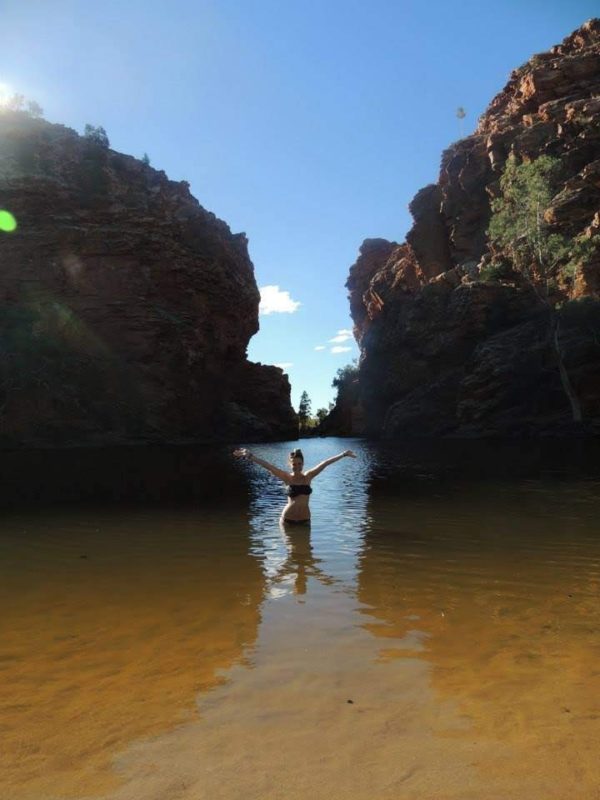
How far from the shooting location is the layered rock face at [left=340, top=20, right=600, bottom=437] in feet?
169

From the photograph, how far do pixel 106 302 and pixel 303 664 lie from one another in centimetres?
6573

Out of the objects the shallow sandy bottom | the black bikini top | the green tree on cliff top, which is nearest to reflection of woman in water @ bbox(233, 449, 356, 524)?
the black bikini top

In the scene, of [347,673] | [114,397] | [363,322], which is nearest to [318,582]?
[347,673]

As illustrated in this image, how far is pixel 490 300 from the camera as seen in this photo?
207ft

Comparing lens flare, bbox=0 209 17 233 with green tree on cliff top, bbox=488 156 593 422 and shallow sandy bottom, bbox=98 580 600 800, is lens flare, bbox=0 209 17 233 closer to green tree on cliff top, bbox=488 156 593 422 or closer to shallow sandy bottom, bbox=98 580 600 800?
green tree on cliff top, bbox=488 156 593 422

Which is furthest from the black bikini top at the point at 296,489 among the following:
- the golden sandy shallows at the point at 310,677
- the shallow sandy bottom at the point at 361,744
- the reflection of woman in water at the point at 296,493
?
the shallow sandy bottom at the point at 361,744

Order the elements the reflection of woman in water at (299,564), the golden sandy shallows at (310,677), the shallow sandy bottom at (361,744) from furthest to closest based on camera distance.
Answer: the reflection of woman in water at (299,564) → the golden sandy shallows at (310,677) → the shallow sandy bottom at (361,744)

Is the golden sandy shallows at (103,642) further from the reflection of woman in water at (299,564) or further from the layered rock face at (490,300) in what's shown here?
the layered rock face at (490,300)

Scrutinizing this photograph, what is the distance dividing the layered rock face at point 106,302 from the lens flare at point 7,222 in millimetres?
553

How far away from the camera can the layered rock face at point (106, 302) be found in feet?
194

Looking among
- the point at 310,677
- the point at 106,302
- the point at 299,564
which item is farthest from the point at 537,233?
the point at 310,677

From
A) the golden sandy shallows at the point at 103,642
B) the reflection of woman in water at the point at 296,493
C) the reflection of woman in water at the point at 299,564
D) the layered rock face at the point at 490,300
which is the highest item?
the layered rock face at the point at 490,300

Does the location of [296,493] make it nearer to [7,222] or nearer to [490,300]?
[490,300]

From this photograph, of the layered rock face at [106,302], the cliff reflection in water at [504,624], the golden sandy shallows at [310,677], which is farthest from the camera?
the layered rock face at [106,302]
